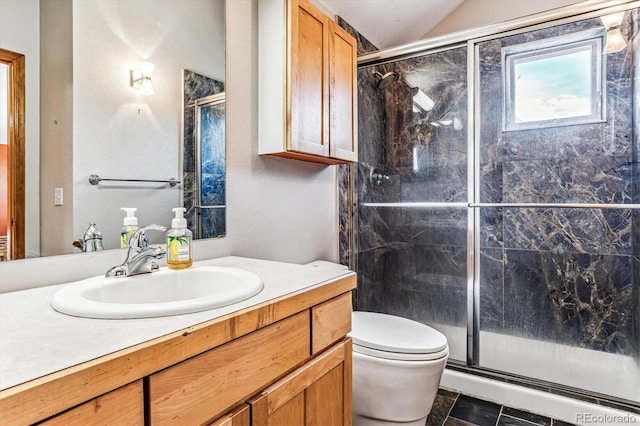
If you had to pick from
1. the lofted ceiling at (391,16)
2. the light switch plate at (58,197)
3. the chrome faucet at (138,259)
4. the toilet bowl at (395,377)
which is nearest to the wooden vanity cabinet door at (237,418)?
the chrome faucet at (138,259)

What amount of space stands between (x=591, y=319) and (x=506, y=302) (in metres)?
0.46

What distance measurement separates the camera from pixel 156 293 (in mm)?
963

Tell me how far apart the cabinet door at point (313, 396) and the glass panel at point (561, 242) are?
1393mm

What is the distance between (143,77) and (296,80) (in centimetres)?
58

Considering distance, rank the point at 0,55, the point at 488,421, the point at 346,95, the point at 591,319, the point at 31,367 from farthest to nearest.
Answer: the point at 591,319 → the point at 346,95 → the point at 488,421 → the point at 0,55 → the point at 31,367

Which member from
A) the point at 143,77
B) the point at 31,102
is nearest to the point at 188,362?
the point at 31,102

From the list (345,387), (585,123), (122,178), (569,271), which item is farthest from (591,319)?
(122,178)

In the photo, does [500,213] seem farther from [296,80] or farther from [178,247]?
[178,247]

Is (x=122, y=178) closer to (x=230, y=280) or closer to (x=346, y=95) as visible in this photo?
(x=230, y=280)

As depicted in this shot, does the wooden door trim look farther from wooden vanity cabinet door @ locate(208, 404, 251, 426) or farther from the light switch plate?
wooden vanity cabinet door @ locate(208, 404, 251, 426)

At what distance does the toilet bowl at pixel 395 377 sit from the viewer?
1.38 m

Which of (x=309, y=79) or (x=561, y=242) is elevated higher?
(x=309, y=79)

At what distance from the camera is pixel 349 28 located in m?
2.25

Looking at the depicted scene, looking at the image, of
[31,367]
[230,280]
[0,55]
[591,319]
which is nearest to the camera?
[31,367]
